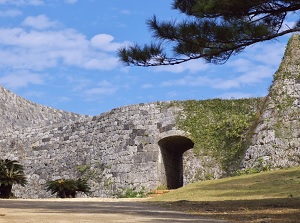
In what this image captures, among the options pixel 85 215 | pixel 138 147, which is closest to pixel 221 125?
pixel 138 147

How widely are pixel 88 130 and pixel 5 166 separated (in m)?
4.14

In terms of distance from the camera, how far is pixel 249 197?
12.0 meters

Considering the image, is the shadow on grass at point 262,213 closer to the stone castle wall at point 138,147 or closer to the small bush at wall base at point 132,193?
the stone castle wall at point 138,147

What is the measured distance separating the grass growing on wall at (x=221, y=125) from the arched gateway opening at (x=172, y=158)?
741 mm

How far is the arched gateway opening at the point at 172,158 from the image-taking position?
19.5m

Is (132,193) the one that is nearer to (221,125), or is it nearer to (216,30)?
(221,125)

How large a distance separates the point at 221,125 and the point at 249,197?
274 inches

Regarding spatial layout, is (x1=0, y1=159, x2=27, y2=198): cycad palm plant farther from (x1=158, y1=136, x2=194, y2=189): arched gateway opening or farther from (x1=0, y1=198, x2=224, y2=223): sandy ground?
(x1=0, y1=198, x2=224, y2=223): sandy ground

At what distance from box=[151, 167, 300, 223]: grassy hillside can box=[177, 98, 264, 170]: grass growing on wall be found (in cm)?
277

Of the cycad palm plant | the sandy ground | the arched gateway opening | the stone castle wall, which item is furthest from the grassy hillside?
the cycad palm plant

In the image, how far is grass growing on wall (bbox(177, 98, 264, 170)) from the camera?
718 inches

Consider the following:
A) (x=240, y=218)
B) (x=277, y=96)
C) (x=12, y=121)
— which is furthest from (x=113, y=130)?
(x=240, y=218)

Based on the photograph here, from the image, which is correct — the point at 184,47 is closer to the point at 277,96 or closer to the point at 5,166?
the point at 277,96

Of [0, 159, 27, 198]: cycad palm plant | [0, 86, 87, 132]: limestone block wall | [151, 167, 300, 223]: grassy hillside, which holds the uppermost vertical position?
[0, 86, 87, 132]: limestone block wall
